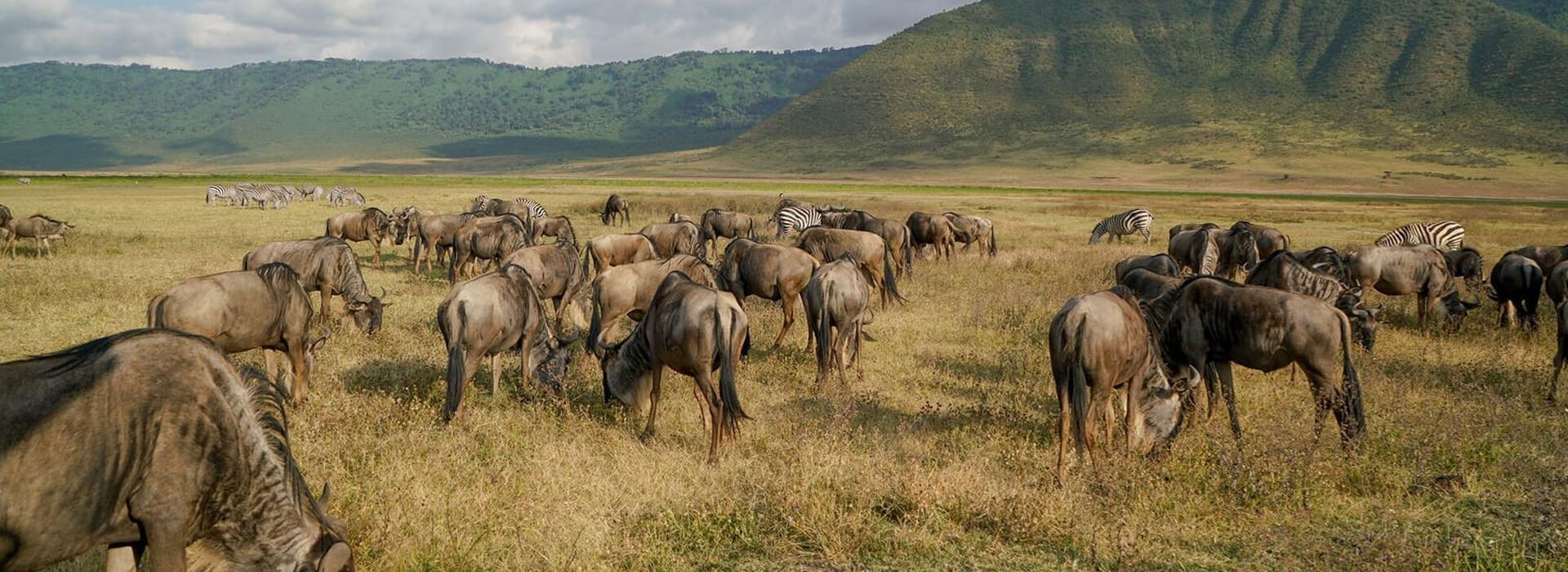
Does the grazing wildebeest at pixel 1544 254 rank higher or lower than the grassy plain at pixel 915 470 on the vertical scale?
higher

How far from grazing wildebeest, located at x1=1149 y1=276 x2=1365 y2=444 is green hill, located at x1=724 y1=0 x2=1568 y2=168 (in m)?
111

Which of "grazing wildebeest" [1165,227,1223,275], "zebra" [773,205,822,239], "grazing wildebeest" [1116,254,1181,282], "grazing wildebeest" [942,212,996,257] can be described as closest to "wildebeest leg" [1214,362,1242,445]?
"grazing wildebeest" [1116,254,1181,282]

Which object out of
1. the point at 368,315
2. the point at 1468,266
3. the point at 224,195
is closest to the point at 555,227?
the point at 368,315

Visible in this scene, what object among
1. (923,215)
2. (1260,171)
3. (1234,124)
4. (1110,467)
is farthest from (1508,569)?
(1234,124)

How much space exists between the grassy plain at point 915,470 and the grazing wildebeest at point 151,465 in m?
1.22

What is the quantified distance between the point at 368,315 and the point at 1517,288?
17946 millimetres

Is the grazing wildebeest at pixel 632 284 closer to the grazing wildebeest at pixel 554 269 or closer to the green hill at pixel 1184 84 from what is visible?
the grazing wildebeest at pixel 554 269

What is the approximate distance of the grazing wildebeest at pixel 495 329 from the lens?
27.0 feet

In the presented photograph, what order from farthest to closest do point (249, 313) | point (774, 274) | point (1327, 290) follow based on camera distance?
1. point (774, 274)
2. point (1327, 290)
3. point (249, 313)

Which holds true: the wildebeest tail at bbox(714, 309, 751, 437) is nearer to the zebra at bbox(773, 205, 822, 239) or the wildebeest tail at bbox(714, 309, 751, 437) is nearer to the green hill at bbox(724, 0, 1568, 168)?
the zebra at bbox(773, 205, 822, 239)

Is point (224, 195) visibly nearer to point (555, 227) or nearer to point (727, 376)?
point (555, 227)

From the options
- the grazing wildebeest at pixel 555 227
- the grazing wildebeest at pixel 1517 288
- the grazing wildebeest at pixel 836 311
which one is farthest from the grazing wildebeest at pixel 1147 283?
the grazing wildebeest at pixel 555 227

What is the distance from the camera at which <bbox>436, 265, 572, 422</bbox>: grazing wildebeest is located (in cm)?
824

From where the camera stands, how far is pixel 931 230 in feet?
77.6
